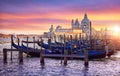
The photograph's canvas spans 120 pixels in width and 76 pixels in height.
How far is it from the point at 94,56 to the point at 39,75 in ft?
46.3

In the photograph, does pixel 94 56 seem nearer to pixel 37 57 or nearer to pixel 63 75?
pixel 37 57

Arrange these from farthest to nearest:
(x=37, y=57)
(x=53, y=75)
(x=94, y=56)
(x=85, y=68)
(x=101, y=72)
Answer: (x=37, y=57) < (x=94, y=56) < (x=85, y=68) < (x=101, y=72) < (x=53, y=75)

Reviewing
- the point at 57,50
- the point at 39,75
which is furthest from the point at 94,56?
the point at 39,75

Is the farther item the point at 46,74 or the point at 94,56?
the point at 94,56

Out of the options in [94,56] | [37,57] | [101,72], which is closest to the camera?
[101,72]

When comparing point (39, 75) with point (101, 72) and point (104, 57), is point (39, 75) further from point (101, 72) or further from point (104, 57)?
point (104, 57)

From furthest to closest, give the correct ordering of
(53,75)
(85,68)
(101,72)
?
(85,68) < (101,72) < (53,75)

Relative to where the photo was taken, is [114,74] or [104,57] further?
[104,57]

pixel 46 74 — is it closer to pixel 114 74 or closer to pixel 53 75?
pixel 53 75

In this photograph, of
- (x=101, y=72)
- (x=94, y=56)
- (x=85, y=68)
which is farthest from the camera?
(x=94, y=56)

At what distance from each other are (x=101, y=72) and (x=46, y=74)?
5.79 metres

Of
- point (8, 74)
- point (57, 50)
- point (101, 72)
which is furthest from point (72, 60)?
point (8, 74)

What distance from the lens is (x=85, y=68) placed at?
101ft

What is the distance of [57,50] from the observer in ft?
132
